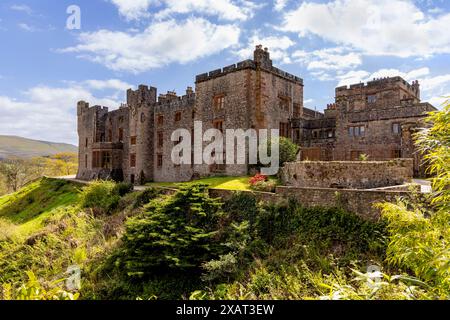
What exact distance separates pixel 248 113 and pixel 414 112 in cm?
1303

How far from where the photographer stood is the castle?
2498 cm

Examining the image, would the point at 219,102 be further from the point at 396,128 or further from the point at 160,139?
the point at 396,128

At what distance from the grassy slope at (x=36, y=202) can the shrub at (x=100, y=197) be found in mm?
2921

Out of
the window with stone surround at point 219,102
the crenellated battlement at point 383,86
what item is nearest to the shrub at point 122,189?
the window with stone surround at point 219,102

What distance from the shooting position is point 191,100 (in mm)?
31156

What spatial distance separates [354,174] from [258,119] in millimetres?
10807

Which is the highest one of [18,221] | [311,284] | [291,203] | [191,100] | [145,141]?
[191,100]

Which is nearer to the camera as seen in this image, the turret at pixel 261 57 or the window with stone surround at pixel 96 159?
the turret at pixel 261 57

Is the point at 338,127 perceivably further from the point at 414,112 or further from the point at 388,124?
the point at 414,112

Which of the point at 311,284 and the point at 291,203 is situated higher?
the point at 291,203

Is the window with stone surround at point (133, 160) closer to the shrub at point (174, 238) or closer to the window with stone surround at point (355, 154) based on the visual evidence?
the shrub at point (174, 238)

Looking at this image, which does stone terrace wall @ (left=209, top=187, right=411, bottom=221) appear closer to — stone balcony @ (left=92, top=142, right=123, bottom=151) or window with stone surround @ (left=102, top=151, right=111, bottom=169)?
stone balcony @ (left=92, top=142, right=123, bottom=151)

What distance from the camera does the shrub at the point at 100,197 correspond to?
78.4 ft
